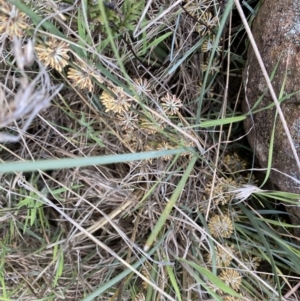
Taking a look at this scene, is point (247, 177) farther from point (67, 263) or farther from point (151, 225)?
point (67, 263)

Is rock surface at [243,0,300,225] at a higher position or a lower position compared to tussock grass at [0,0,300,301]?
higher

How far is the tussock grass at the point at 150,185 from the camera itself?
3.11 ft

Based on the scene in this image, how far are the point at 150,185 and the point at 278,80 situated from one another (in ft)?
1.21

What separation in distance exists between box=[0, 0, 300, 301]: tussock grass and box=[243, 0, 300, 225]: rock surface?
5 centimetres

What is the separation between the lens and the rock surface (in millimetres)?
856

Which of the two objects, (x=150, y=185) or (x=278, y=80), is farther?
(x=150, y=185)

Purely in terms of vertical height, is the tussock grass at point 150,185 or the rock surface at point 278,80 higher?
the rock surface at point 278,80

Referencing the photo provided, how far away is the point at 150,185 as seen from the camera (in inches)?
40.4

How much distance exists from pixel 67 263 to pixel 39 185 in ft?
0.69

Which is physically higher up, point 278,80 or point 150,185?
point 278,80

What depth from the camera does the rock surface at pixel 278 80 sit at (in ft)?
2.81

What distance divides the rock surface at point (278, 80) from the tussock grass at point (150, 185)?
49 mm

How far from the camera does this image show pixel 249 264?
41.3 inches

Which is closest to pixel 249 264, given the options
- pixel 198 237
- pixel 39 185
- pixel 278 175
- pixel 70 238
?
pixel 198 237
